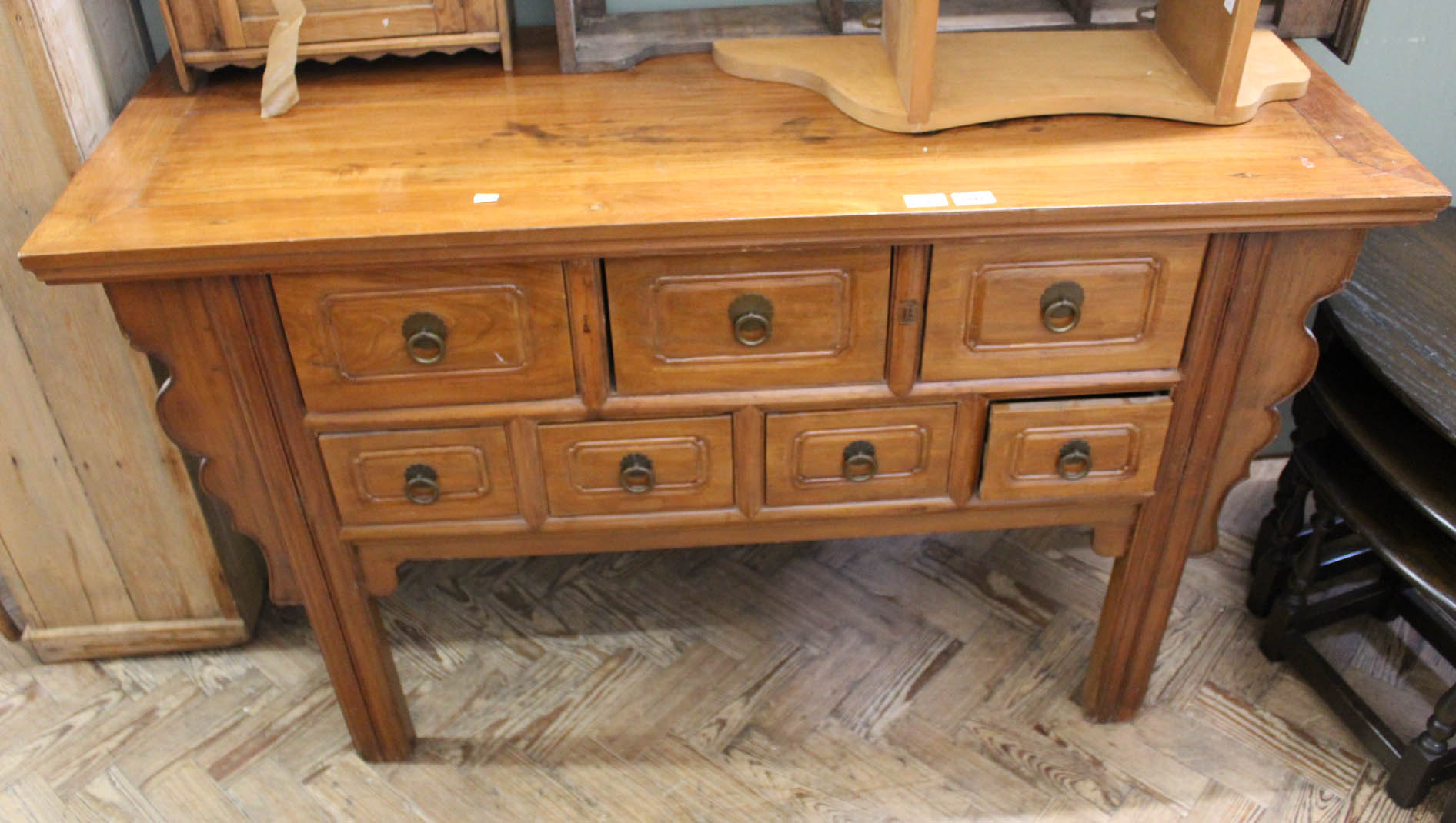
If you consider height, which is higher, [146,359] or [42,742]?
[146,359]

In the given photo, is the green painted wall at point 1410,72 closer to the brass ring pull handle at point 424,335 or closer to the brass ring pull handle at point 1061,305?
the brass ring pull handle at point 1061,305

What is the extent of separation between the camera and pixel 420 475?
129 cm

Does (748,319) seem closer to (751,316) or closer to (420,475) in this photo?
(751,316)

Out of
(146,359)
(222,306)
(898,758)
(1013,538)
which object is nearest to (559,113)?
(222,306)

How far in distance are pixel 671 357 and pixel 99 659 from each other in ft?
3.67

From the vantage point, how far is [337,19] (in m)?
1.35

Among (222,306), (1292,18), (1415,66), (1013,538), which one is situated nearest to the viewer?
(222,306)

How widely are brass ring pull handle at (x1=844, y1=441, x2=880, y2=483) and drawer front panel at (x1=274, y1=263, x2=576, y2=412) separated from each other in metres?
0.31

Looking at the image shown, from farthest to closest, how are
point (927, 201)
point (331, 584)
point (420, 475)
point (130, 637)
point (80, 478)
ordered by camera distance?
point (130, 637) < point (80, 478) < point (331, 584) < point (420, 475) < point (927, 201)

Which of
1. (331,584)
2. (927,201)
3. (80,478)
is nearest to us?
(927,201)

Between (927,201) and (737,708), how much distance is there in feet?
2.79

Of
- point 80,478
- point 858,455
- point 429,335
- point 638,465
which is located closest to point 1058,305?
point 858,455

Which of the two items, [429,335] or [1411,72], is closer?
[429,335]

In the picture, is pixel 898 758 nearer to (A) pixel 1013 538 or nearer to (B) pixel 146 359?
(A) pixel 1013 538
